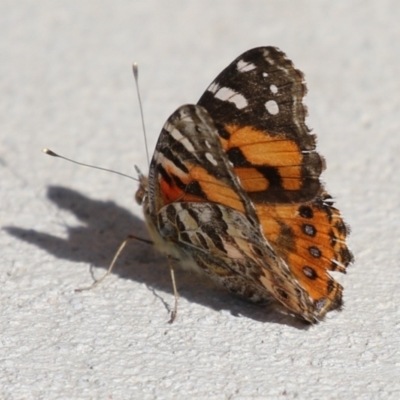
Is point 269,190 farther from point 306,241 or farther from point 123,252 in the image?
point 123,252

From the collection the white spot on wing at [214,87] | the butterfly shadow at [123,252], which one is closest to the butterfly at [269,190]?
the white spot on wing at [214,87]

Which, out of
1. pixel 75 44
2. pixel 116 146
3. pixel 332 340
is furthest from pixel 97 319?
pixel 75 44

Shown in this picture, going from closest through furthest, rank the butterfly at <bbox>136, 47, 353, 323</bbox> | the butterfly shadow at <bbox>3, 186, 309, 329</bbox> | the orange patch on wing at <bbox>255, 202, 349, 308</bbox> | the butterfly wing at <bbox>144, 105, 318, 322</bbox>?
the butterfly wing at <bbox>144, 105, 318, 322</bbox> → the butterfly at <bbox>136, 47, 353, 323</bbox> → the orange patch on wing at <bbox>255, 202, 349, 308</bbox> → the butterfly shadow at <bbox>3, 186, 309, 329</bbox>

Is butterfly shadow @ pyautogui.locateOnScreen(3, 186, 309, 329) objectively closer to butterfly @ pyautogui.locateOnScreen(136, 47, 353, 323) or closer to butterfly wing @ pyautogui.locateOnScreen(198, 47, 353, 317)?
butterfly @ pyautogui.locateOnScreen(136, 47, 353, 323)

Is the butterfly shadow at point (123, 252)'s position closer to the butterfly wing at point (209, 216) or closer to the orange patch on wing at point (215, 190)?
the butterfly wing at point (209, 216)

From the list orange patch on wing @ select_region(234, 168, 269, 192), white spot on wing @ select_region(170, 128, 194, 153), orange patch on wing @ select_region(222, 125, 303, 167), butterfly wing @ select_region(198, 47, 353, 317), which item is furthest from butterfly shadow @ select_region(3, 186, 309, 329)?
white spot on wing @ select_region(170, 128, 194, 153)

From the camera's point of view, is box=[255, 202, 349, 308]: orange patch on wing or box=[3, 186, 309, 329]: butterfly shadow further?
box=[3, 186, 309, 329]: butterfly shadow

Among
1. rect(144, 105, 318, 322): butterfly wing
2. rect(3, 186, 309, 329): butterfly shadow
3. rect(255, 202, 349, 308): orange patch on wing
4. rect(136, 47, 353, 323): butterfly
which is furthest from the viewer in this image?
rect(3, 186, 309, 329): butterfly shadow

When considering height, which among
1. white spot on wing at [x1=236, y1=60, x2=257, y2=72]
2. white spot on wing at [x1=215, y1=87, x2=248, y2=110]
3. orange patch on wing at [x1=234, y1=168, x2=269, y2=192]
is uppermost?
white spot on wing at [x1=236, y1=60, x2=257, y2=72]
